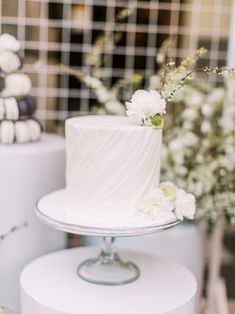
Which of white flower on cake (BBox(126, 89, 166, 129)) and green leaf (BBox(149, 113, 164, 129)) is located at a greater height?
white flower on cake (BBox(126, 89, 166, 129))

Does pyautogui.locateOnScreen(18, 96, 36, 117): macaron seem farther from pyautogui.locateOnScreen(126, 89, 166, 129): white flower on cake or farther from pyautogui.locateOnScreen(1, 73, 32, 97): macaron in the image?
pyautogui.locateOnScreen(126, 89, 166, 129): white flower on cake

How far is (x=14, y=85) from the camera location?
1663 millimetres

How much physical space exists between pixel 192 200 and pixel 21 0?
1217 mm

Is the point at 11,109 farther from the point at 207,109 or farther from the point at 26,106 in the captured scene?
the point at 207,109

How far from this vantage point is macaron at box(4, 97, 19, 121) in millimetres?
1632

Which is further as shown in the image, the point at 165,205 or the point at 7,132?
the point at 7,132

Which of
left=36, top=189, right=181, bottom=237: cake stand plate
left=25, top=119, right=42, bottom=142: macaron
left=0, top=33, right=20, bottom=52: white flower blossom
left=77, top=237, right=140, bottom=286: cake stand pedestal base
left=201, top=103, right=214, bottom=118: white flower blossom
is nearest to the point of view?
left=36, top=189, right=181, bottom=237: cake stand plate

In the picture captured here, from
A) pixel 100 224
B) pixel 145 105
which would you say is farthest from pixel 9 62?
pixel 100 224

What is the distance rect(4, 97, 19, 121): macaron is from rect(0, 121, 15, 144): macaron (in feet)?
0.06

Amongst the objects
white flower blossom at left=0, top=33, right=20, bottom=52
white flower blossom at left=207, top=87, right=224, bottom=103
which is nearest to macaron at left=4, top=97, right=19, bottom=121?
white flower blossom at left=0, top=33, right=20, bottom=52

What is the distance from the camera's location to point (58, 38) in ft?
7.49

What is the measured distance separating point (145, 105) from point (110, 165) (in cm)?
17

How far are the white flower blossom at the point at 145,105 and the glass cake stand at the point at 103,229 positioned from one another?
0.25 meters

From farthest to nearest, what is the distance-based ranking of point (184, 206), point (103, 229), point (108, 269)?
1. point (108, 269)
2. point (184, 206)
3. point (103, 229)
